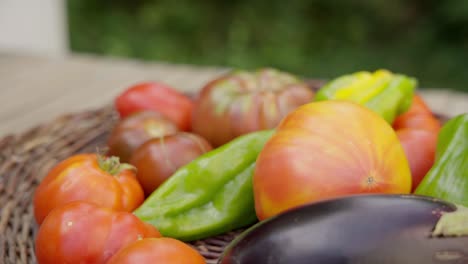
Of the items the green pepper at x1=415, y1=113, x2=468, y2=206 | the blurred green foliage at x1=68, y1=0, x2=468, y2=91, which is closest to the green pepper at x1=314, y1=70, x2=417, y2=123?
the green pepper at x1=415, y1=113, x2=468, y2=206

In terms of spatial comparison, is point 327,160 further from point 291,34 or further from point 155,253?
point 291,34

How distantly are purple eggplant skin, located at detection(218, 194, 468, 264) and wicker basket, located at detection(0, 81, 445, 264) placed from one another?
0.80 ft

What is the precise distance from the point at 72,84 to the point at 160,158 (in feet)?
3.19

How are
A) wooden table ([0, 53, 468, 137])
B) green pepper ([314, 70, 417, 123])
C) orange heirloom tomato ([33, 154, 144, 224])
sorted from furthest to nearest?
wooden table ([0, 53, 468, 137]) < green pepper ([314, 70, 417, 123]) < orange heirloom tomato ([33, 154, 144, 224])

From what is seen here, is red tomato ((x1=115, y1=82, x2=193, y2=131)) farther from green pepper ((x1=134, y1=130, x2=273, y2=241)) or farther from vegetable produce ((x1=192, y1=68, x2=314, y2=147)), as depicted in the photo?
green pepper ((x1=134, y1=130, x2=273, y2=241))

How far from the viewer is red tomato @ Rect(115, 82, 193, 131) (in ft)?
4.36

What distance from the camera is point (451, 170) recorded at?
0.94 metres

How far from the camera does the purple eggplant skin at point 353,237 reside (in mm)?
702

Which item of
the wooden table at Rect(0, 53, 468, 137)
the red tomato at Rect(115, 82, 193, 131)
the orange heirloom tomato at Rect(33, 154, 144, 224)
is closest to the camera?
the orange heirloom tomato at Rect(33, 154, 144, 224)

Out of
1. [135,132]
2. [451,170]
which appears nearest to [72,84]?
[135,132]

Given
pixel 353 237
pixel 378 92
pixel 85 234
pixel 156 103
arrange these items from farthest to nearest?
pixel 156 103 < pixel 378 92 < pixel 85 234 < pixel 353 237

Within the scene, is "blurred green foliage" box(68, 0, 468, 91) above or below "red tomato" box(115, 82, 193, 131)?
below

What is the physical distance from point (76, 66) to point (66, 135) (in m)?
0.80

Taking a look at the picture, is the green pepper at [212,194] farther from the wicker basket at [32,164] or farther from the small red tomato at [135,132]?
the small red tomato at [135,132]
